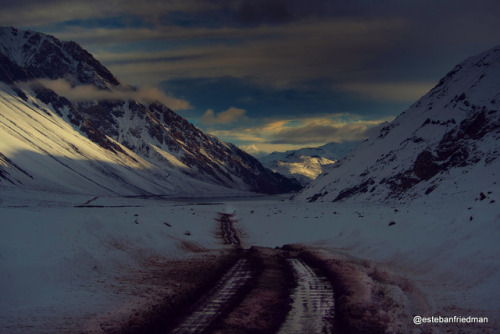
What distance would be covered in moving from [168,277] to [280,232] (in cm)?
2586

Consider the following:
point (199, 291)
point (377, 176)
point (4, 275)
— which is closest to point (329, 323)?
point (199, 291)

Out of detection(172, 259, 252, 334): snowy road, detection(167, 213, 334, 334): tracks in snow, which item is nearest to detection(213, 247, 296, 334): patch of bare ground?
detection(167, 213, 334, 334): tracks in snow

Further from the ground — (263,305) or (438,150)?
(438,150)

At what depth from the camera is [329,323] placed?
416 inches

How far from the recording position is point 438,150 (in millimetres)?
76375

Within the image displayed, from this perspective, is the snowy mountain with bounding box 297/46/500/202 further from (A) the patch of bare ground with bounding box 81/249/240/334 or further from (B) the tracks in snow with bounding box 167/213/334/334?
(A) the patch of bare ground with bounding box 81/249/240/334

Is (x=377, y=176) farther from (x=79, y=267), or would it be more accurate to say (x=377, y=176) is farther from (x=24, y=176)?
(x=24, y=176)

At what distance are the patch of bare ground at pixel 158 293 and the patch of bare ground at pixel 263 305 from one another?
152 centimetres

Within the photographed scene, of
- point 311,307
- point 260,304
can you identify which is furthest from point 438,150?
point 260,304

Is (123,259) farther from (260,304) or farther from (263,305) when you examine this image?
(263,305)

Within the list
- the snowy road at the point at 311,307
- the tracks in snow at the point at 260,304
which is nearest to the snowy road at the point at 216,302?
the tracks in snow at the point at 260,304

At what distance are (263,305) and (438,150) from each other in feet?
241

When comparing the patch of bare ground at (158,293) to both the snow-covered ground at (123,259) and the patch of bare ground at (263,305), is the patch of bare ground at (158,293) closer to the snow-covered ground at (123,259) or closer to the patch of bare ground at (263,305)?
the snow-covered ground at (123,259)

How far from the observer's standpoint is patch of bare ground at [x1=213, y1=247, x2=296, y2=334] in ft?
33.7
